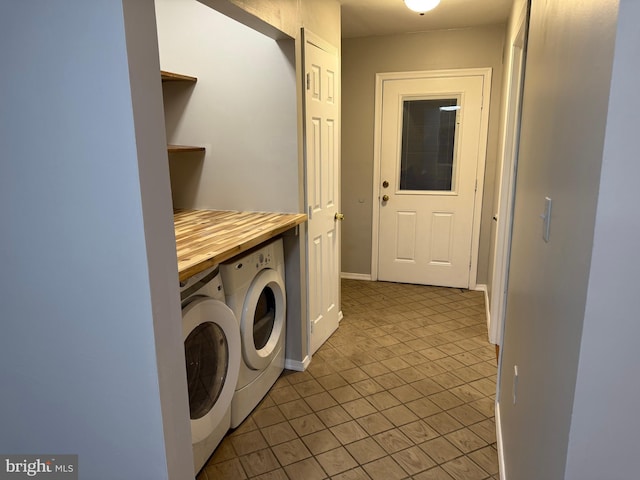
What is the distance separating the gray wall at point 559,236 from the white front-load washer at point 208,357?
3.84ft

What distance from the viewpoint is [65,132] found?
1015 millimetres

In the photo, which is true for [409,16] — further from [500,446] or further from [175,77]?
[500,446]

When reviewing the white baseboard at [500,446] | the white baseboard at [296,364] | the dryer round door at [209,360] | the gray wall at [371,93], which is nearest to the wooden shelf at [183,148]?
the dryer round door at [209,360]

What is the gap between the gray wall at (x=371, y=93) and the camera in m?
3.74

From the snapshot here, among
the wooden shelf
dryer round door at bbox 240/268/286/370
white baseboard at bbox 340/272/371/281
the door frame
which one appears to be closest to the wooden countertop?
dryer round door at bbox 240/268/286/370

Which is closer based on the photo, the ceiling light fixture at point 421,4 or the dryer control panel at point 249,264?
the dryer control panel at point 249,264

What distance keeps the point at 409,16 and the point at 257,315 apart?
257 cm

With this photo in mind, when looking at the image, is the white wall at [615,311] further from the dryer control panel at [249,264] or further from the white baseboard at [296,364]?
the white baseboard at [296,364]

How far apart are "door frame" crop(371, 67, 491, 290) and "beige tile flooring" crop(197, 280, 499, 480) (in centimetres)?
92

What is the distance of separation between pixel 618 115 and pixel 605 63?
0.10 meters

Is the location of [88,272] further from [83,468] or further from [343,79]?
[343,79]

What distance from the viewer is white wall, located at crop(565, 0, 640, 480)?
698 millimetres

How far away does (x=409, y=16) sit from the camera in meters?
3.33

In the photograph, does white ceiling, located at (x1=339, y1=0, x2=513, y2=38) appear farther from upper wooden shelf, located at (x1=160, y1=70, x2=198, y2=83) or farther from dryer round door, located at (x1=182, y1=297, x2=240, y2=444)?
dryer round door, located at (x1=182, y1=297, x2=240, y2=444)
